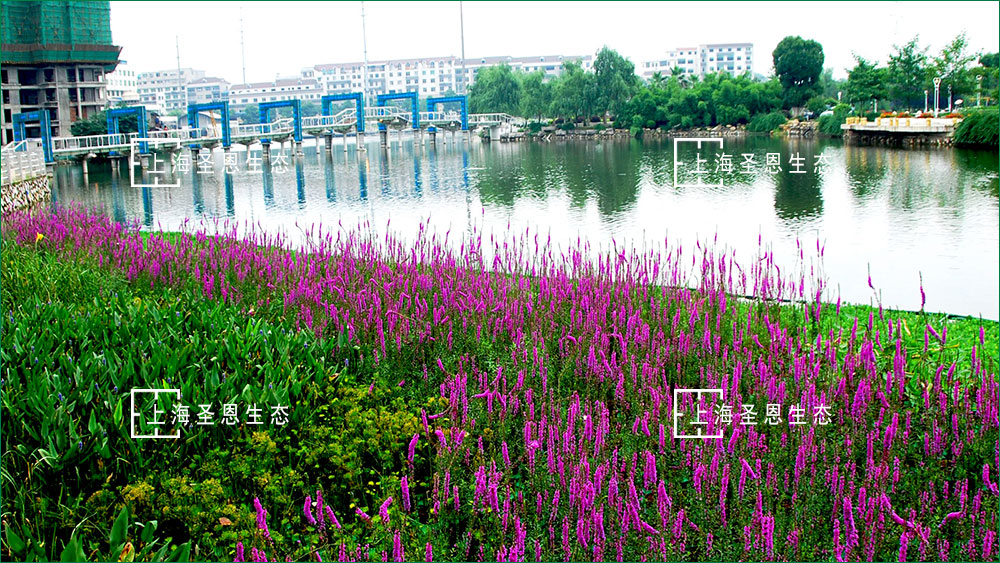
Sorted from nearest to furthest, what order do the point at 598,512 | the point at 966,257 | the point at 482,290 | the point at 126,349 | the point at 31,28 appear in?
the point at 598,512, the point at 126,349, the point at 482,290, the point at 966,257, the point at 31,28

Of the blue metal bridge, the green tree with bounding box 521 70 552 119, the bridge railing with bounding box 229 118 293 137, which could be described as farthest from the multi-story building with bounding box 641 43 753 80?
the bridge railing with bounding box 229 118 293 137

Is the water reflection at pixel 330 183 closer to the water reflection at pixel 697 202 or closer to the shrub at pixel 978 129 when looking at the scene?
the water reflection at pixel 697 202

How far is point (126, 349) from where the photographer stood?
9.89ft

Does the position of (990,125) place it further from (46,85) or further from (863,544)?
(46,85)

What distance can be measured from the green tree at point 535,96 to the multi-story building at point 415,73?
937 centimetres

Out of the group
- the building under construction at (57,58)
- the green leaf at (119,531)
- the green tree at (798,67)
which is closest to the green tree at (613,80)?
the green tree at (798,67)

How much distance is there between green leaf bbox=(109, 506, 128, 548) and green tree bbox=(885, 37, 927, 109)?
24.9m

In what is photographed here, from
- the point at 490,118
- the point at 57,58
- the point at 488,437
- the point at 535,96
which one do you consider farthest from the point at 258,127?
the point at 488,437

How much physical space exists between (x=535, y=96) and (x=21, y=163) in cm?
2572

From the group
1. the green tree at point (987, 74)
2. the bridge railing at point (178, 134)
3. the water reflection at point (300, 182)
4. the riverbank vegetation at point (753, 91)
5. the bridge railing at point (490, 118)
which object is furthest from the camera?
the bridge railing at point (490, 118)

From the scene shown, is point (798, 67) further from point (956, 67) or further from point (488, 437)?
point (488, 437)

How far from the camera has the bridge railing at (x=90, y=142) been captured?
23.0m

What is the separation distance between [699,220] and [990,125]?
10800mm

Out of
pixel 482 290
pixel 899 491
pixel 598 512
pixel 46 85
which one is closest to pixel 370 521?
pixel 598 512
